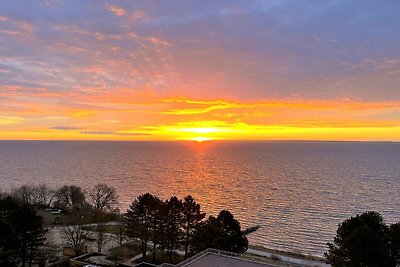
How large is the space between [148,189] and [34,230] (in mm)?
62308

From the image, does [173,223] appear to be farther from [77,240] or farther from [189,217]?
[77,240]

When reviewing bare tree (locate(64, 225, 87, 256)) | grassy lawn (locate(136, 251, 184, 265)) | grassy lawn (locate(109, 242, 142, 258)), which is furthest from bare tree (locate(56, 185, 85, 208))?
grassy lawn (locate(136, 251, 184, 265))

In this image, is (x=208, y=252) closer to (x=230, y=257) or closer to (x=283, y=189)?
(x=230, y=257)

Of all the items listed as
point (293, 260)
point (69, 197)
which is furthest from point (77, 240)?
point (69, 197)

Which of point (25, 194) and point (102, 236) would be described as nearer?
point (102, 236)

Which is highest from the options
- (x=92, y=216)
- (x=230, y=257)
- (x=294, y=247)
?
(x=230, y=257)

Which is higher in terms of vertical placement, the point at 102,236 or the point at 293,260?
the point at 102,236

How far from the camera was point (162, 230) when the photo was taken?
1357 inches

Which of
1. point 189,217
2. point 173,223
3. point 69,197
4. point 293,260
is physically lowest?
point 293,260

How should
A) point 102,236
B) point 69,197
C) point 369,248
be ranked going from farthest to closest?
point 69,197, point 102,236, point 369,248

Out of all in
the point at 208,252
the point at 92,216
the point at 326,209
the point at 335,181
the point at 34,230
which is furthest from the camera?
the point at 335,181

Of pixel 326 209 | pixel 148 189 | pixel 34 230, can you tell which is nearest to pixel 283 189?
pixel 326 209

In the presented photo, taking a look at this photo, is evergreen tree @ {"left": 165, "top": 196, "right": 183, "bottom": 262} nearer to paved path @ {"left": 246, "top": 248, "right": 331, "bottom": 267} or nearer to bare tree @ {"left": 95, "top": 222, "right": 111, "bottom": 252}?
bare tree @ {"left": 95, "top": 222, "right": 111, "bottom": 252}

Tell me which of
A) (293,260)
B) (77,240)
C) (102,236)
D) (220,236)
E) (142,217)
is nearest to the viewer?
(220,236)
